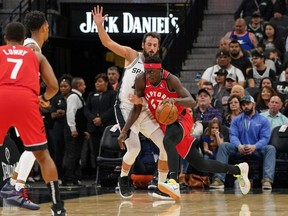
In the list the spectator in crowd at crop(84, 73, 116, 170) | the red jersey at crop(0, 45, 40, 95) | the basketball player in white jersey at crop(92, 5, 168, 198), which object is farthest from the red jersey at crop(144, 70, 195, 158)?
the spectator in crowd at crop(84, 73, 116, 170)

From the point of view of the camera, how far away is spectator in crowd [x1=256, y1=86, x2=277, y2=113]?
12.9 metres

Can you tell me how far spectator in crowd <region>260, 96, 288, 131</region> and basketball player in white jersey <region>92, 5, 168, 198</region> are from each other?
3.07m

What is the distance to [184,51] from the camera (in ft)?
55.5

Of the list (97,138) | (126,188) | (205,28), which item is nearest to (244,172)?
(126,188)

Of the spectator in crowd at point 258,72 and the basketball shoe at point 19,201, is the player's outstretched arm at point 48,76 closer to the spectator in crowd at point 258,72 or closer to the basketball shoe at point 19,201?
the basketball shoe at point 19,201

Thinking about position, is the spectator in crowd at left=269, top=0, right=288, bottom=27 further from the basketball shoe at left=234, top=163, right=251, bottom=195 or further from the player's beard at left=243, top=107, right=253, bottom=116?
the basketball shoe at left=234, top=163, right=251, bottom=195

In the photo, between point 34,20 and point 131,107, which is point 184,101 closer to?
point 131,107

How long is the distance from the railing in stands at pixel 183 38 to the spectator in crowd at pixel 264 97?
2.91 m

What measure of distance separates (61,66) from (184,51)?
361cm

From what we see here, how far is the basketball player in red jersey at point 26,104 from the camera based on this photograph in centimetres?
716

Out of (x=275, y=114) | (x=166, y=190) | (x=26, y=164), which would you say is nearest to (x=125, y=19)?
(x=275, y=114)

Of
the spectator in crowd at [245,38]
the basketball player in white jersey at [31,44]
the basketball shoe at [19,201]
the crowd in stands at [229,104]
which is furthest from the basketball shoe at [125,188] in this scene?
the spectator in crowd at [245,38]

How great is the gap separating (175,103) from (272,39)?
6.37 m

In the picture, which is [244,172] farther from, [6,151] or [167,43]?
[167,43]
